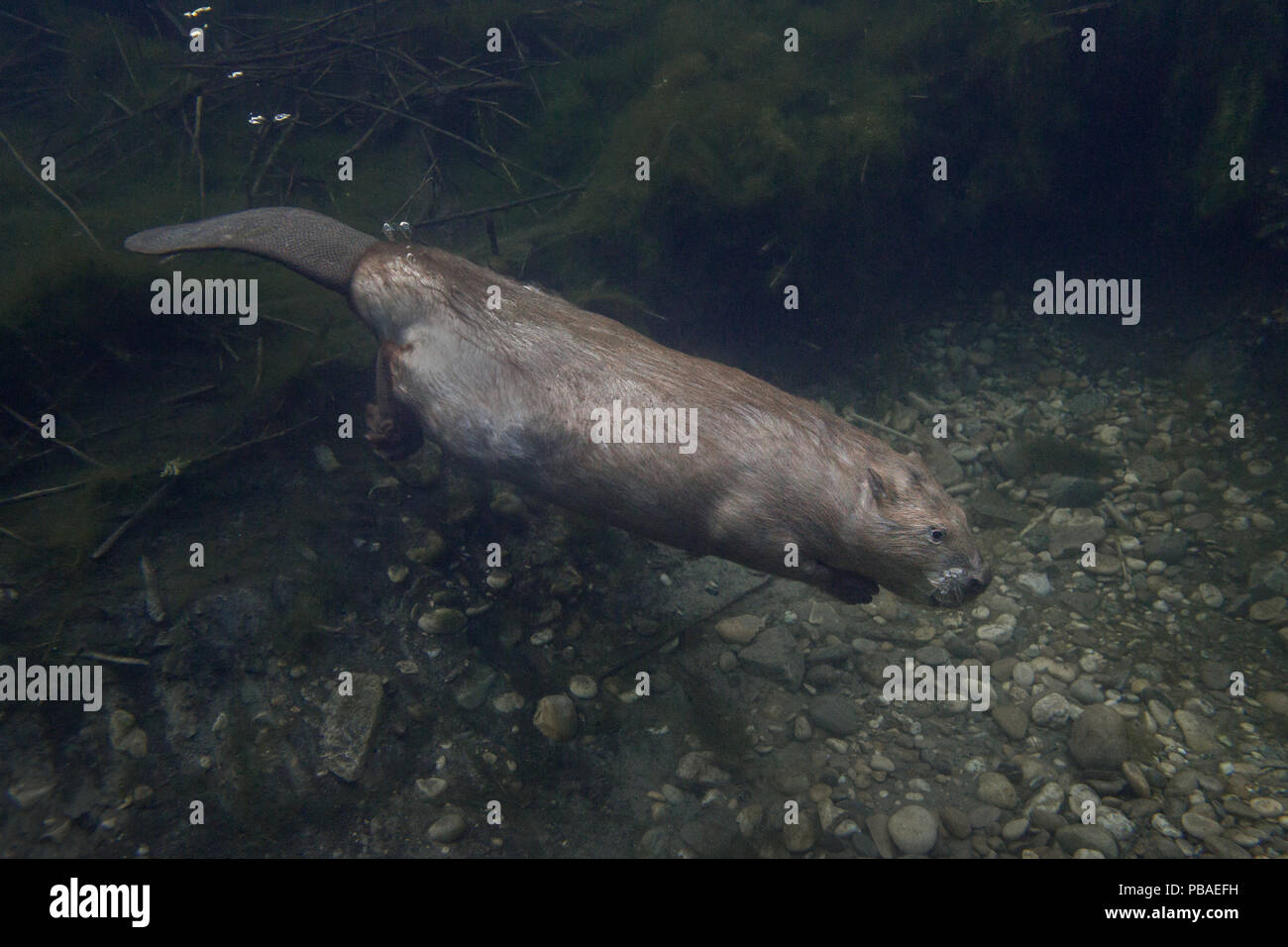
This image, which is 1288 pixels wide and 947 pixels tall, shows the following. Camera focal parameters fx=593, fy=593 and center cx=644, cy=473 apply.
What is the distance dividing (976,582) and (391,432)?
11.7ft

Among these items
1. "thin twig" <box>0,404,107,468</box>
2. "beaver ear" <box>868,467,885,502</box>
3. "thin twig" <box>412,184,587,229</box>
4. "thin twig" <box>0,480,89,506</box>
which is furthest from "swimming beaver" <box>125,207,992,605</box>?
"thin twig" <box>412,184,587,229</box>

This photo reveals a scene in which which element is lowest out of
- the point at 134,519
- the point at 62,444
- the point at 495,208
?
the point at 134,519

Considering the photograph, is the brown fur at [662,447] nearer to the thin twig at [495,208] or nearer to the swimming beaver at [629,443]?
the swimming beaver at [629,443]

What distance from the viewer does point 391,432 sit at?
3.90 metres

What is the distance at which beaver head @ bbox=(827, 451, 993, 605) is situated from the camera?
2.94 m

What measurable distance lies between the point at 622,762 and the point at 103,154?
862cm

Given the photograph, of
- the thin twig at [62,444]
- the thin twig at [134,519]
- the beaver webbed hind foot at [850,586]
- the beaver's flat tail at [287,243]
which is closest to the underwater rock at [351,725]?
the thin twig at [134,519]

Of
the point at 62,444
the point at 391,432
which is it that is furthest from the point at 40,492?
the point at 391,432

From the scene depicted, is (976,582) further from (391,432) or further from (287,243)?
(287,243)

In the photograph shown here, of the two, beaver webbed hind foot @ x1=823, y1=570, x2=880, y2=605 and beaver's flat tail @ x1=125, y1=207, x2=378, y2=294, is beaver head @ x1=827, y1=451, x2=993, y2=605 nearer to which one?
beaver webbed hind foot @ x1=823, y1=570, x2=880, y2=605

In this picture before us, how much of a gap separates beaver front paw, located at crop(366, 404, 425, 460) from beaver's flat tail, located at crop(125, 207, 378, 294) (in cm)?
85

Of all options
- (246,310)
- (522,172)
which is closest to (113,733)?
(246,310)
